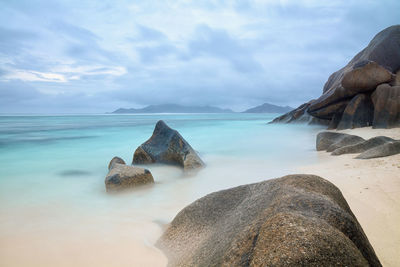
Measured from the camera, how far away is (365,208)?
119 inches

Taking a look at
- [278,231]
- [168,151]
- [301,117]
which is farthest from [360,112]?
[278,231]

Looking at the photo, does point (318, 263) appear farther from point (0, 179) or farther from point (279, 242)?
point (0, 179)

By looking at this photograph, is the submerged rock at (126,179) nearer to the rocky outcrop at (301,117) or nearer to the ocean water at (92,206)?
the ocean water at (92,206)

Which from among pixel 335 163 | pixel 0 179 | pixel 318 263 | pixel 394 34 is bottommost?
pixel 0 179

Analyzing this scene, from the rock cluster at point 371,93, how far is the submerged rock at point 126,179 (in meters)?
9.91

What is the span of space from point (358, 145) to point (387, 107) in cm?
561

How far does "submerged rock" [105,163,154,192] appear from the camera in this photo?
16.8ft

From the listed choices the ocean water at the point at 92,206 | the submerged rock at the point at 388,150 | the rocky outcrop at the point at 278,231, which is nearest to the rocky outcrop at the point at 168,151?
the ocean water at the point at 92,206

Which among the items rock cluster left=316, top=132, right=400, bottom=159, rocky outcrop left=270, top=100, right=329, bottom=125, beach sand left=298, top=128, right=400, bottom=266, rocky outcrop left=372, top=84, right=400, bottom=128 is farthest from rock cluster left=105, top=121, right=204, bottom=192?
rocky outcrop left=270, top=100, right=329, bottom=125

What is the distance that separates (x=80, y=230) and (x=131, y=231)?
691mm

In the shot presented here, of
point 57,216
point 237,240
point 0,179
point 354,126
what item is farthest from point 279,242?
point 354,126

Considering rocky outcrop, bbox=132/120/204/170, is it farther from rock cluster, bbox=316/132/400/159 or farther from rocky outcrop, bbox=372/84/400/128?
rocky outcrop, bbox=372/84/400/128

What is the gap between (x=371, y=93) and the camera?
41.1 ft

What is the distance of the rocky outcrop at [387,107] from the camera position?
10.4m
